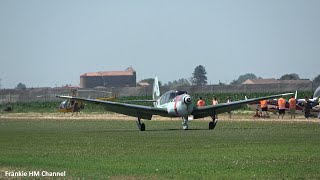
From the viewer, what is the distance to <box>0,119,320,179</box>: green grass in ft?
65.7

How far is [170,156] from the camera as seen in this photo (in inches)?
966

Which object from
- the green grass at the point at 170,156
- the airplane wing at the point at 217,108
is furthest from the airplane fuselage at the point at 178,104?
the green grass at the point at 170,156

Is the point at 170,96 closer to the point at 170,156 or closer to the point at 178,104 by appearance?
the point at 178,104

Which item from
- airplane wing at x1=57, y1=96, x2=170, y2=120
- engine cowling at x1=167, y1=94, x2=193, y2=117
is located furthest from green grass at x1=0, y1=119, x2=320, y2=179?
airplane wing at x1=57, y1=96, x2=170, y2=120

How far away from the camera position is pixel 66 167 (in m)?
21.5

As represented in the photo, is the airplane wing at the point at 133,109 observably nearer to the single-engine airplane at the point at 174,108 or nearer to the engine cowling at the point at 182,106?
the single-engine airplane at the point at 174,108

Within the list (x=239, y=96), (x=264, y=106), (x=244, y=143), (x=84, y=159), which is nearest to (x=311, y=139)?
(x=244, y=143)

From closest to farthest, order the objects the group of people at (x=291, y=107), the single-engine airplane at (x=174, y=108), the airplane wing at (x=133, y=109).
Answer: the single-engine airplane at (x=174, y=108) → the airplane wing at (x=133, y=109) → the group of people at (x=291, y=107)

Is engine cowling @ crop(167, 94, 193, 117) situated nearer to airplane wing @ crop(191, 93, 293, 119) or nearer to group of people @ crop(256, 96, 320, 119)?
airplane wing @ crop(191, 93, 293, 119)

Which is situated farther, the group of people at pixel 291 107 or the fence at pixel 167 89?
the fence at pixel 167 89

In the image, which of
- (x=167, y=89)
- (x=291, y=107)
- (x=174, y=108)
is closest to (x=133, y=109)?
(x=174, y=108)

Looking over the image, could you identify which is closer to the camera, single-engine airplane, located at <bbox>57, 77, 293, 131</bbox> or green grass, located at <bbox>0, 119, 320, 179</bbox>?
green grass, located at <bbox>0, 119, 320, 179</bbox>

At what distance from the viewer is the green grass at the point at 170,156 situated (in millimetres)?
20016

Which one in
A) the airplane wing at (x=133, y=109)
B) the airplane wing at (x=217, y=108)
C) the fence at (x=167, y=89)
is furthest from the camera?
the fence at (x=167, y=89)
